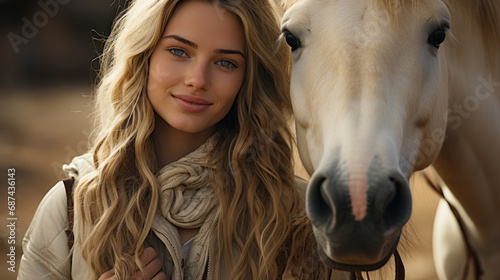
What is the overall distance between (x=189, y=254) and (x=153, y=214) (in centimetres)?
18

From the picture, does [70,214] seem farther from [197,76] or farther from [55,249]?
[197,76]

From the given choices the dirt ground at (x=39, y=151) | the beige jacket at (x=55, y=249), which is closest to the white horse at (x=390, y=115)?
the beige jacket at (x=55, y=249)

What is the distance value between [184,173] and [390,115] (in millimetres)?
775

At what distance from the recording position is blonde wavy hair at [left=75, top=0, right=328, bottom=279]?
1.66 meters

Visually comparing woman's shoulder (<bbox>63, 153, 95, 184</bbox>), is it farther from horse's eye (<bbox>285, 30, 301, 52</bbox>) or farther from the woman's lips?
horse's eye (<bbox>285, 30, 301, 52</bbox>)

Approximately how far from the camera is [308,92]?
1.45 m

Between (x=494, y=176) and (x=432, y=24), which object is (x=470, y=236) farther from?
(x=432, y=24)

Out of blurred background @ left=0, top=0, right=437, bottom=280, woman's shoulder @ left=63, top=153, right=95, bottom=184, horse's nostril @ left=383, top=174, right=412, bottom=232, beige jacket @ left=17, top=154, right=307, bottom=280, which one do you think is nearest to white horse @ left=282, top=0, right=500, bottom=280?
horse's nostril @ left=383, top=174, right=412, bottom=232

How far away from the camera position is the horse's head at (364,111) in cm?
112

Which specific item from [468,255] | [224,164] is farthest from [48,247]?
[468,255]

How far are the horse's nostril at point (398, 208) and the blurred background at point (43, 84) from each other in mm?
5468

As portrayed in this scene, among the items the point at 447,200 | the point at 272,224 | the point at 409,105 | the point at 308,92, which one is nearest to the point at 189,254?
the point at 272,224

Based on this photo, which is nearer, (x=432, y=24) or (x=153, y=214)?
(x=432, y=24)

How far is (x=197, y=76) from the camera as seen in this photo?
1655 mm
